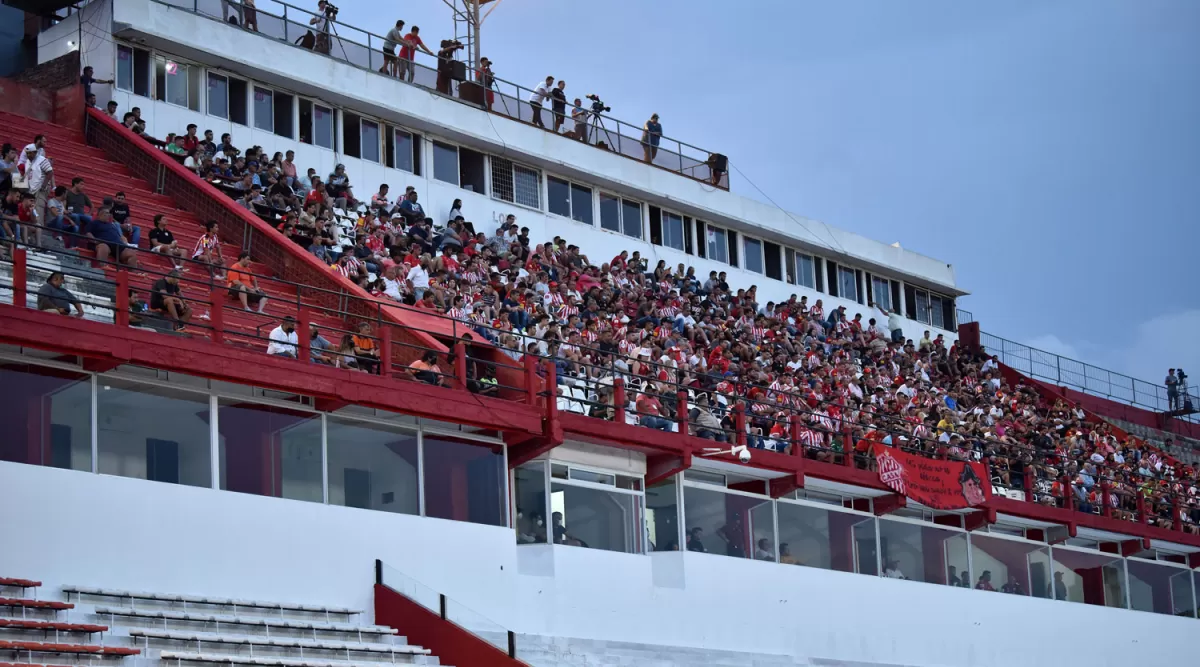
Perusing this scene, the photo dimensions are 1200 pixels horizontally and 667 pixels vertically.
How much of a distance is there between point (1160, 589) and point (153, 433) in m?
25.3

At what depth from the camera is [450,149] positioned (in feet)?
115

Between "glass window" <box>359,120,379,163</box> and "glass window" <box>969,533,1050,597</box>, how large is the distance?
13.5 m

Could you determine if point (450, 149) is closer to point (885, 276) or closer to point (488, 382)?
point (488, 382)

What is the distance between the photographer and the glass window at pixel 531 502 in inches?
942

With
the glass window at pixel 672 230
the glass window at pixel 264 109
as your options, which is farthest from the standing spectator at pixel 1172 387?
Answer: the glass window at pixel 264 109

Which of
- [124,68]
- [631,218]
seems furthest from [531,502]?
[631,218]

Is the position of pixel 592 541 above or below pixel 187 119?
below

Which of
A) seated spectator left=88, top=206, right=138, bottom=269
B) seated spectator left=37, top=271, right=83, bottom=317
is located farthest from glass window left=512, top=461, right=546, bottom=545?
seated spectator left=37, top=271, right=83, bottom=317

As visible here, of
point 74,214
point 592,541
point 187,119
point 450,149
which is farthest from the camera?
point 450,149

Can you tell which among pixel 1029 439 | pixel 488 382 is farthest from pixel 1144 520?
pixel 488 382

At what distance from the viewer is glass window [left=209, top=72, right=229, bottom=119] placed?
30531 millimetres

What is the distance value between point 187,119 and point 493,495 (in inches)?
408

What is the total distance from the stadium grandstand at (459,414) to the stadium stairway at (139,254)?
3.9 inches

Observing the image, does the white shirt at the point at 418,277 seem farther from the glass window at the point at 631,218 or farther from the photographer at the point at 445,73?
the glass window at the point at 631,218
